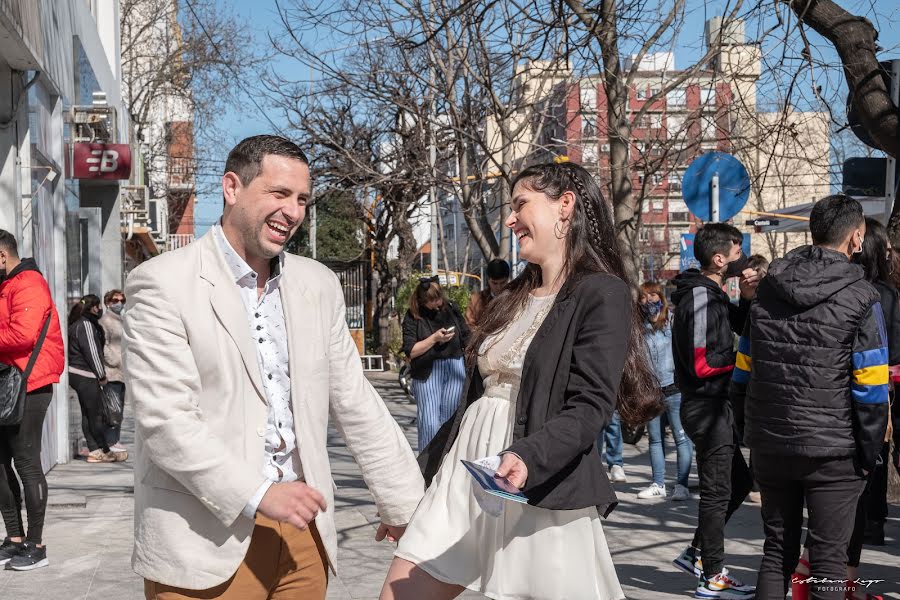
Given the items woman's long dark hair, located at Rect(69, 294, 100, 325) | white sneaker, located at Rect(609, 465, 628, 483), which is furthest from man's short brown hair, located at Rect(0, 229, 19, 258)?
white sneaker, located at Rect(609, 465, 628, 483)

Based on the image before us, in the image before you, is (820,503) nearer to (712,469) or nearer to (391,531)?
(712,469)

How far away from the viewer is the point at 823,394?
15.6ft

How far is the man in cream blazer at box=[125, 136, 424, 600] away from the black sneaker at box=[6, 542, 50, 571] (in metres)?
4.33

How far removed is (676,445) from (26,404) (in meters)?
5.24

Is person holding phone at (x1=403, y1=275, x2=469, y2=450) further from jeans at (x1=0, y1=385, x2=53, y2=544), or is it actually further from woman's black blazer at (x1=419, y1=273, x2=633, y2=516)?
woman's black blazer at (x1=419, y1=273, x2=633, y2=516)

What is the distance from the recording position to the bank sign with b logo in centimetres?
1460

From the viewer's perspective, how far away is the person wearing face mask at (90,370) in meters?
11.9

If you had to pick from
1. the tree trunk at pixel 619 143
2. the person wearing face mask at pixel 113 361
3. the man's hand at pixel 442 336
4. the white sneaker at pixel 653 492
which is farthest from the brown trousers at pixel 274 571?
the person wearing face mask at pixel 113 361

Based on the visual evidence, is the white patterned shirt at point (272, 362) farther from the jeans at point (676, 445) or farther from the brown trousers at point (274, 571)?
the jeans at point (676, 445)

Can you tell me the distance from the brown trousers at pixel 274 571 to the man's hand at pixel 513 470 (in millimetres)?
557

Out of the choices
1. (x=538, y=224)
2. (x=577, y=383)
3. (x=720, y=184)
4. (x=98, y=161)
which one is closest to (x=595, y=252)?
(x=538, y=224)

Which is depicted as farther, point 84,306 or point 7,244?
point 84,306

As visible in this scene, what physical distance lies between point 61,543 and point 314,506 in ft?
A: 18.3

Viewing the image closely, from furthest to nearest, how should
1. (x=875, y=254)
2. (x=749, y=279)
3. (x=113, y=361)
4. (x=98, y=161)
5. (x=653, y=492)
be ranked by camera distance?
(x=98, y=161) < (x=113, y=361) < (x=653, y=492) < (x=749, y=279) < (x=875, y=254)
